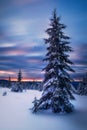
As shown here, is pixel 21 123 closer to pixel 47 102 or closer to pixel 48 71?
pixel 47 102

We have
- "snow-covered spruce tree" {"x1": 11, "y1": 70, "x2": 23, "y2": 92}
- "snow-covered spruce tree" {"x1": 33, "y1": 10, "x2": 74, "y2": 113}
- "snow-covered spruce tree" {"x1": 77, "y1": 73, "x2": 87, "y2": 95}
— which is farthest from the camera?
"snow-covered spruce tree" {"x1": 11, "y1": 70, "x2": 23, "y2": 92}

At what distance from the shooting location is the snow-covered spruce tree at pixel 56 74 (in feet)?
41.2

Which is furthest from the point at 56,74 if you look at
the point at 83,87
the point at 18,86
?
the point at 18,86

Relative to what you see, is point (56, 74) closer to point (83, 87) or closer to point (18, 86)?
point (83, 87)

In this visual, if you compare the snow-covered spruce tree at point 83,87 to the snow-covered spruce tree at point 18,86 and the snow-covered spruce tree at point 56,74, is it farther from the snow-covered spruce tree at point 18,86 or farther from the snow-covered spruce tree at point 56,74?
the snow-covered spruce tree at point 56,74

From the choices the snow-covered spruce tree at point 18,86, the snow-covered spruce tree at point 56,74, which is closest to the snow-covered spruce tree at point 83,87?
the snow-covered spruce tree at point 18,86

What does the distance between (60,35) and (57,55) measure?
125 centimetres

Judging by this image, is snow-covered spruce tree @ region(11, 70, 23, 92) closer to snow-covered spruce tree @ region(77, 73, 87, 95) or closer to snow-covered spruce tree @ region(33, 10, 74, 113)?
snow-covered spruce tree @ region(77, 73, 87, 95)

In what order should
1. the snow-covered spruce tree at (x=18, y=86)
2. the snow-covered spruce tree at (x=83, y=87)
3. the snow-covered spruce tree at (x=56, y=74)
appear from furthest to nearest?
the snow-covered spruce tree at (x=18, y=86), the snow-covered spruce tree at (x=83, y=87), the snow-covered spruce tree at (x=56, y=74)

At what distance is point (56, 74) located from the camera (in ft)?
42.7

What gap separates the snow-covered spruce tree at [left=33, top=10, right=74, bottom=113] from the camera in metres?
12.6

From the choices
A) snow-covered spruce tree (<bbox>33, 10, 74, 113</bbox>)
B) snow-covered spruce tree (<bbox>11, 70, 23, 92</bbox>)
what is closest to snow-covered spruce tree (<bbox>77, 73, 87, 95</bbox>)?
snow-covered spruce tree (<bbox>11, 70, 23, 92</bbox>)

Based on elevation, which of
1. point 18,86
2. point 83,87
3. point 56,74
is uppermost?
point 56,74

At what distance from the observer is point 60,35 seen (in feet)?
43.7
